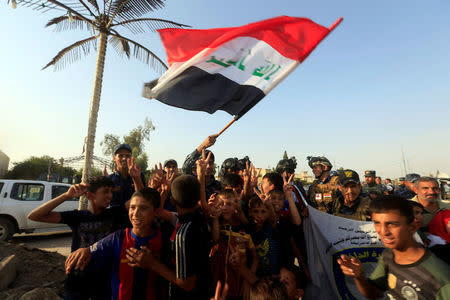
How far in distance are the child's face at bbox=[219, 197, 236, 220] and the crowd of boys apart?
10 millimetres

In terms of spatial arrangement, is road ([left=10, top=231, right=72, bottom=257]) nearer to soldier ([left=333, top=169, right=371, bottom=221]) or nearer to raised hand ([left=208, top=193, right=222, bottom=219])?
raised hand ([left=208, top=193, right=222, bottom=219])

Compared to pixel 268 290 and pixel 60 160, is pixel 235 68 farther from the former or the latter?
pixel 60 160

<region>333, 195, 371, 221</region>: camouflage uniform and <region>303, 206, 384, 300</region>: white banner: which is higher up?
<region>333, 195, 371, 221</region>: camouflage uniform

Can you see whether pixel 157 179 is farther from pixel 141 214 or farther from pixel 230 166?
pixel 230 166

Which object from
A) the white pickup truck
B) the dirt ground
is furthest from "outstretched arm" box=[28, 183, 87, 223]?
the white pickup truck

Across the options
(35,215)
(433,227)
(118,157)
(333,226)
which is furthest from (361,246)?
(35,215)

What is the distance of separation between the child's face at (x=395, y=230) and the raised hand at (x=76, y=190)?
259 cm

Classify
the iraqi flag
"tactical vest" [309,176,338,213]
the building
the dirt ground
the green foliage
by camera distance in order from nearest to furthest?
1. the dirt ground
2. the iraqi flag
3. "tactical vest" [309,176,338,213]
4. the green foliage
5. the building

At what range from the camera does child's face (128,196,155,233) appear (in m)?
1.99

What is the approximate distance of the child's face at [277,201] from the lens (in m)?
2.91

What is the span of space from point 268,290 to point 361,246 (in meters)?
1.66

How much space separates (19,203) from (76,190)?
6.80 metres

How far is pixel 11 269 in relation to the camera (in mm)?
3695

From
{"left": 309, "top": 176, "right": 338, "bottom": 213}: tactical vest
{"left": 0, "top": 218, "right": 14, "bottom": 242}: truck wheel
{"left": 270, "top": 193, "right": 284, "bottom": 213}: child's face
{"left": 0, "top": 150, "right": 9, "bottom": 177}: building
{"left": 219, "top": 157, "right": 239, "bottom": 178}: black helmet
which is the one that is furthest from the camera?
{"left": 0, "top": 150, "right": 9, "bottom": 177}: building
